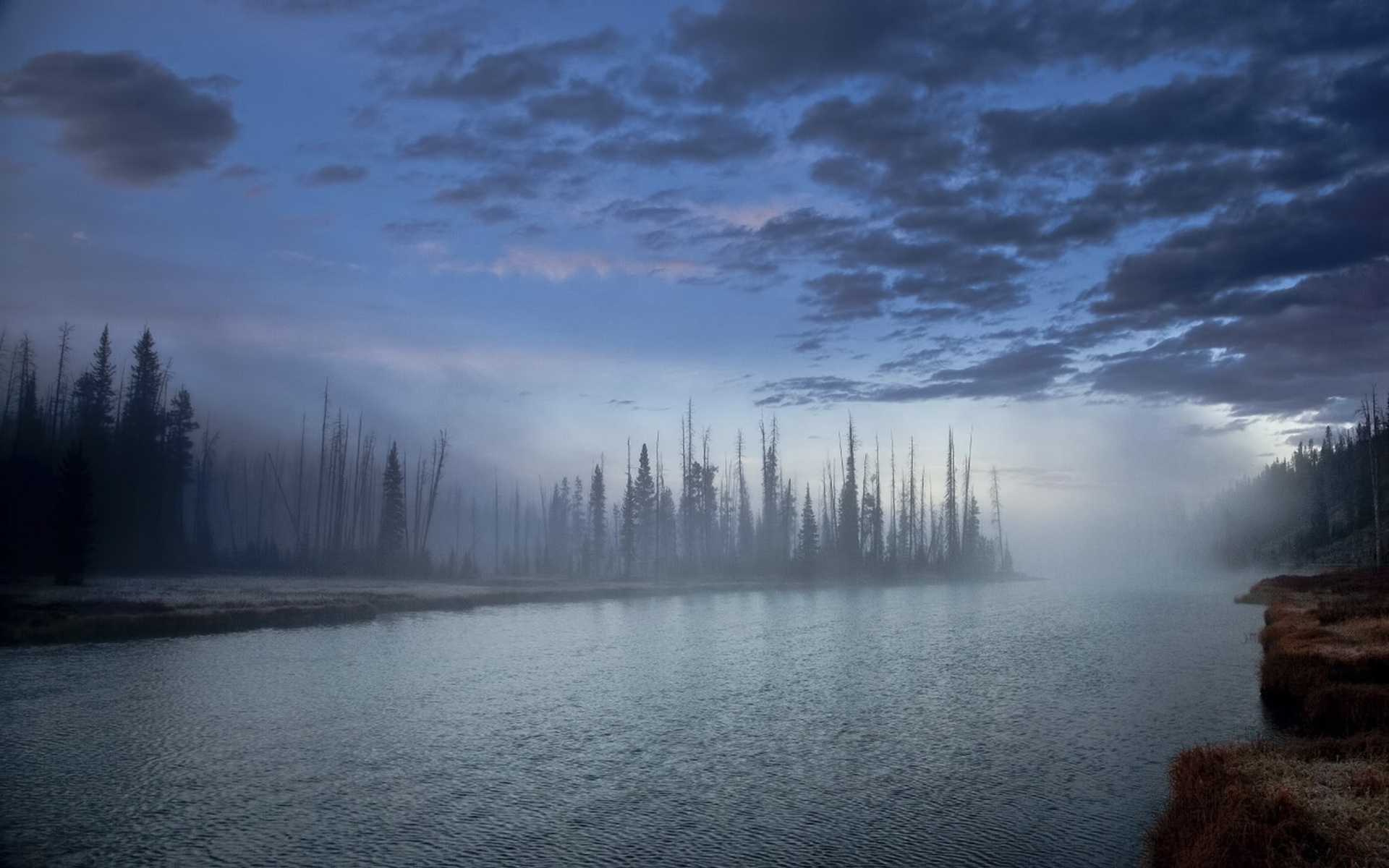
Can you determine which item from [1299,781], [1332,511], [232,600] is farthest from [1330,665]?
[1332,511]

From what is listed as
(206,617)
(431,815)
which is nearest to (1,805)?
(431,815)

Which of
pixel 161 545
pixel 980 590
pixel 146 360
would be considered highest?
pixel 146 360

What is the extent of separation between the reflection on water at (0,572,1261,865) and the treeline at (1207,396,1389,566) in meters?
72.5

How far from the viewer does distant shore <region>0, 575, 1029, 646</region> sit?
41.2 meters

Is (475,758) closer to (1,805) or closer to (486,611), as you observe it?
(1,805)

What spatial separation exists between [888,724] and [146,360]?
102 metres

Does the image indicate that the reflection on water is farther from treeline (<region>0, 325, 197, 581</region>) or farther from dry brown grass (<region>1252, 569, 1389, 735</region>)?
treeline (<region>0, 325, 197, 581</region>)

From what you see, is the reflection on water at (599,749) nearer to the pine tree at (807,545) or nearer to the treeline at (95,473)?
the treeline at (95,473)

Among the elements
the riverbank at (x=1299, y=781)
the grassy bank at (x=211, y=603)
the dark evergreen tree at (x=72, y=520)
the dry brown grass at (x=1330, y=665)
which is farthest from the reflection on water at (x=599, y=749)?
the dark evergreen tree at (x=72, y=520)

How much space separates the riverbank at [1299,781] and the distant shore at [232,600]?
4531 centimetres

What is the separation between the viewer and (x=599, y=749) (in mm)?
20891

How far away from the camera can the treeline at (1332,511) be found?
3743 inches

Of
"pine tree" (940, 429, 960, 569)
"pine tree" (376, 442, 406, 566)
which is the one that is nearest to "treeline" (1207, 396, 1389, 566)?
"pine tree" (940, 429, 960, 569)

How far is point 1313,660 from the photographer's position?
2528cm
